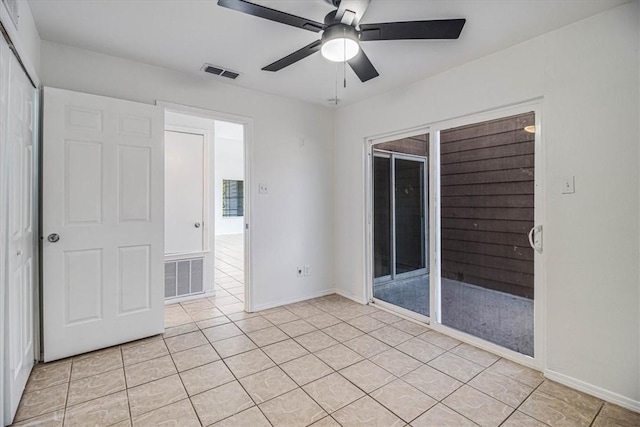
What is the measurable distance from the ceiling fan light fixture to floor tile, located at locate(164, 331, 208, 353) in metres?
2.54

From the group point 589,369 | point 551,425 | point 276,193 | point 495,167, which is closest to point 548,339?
point 589,369

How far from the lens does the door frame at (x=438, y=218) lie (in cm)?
230

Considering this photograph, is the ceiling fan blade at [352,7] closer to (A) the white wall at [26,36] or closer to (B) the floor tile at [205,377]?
(A) the white wall at [26,36]

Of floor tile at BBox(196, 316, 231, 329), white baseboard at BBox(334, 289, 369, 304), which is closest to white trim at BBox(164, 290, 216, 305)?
floor tile at BBox(196, 316, 231, 329)

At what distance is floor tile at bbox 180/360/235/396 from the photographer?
6.83ft

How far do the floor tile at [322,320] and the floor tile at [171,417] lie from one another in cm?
148

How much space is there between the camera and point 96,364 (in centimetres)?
237

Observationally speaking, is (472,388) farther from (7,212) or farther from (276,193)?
(7,212)

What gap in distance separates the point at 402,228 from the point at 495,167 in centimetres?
129

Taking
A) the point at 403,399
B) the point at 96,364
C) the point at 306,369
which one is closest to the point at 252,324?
the point at 306,369

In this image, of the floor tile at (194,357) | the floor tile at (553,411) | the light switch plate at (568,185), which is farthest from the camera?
the floor tile at (194,357)

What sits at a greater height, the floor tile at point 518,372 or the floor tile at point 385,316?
the floor tile at point 385,316

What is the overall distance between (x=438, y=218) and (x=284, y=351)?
1876 mm

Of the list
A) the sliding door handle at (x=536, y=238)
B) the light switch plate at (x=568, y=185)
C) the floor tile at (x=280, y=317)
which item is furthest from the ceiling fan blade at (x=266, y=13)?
the floor tile at (x=280, y=317)
